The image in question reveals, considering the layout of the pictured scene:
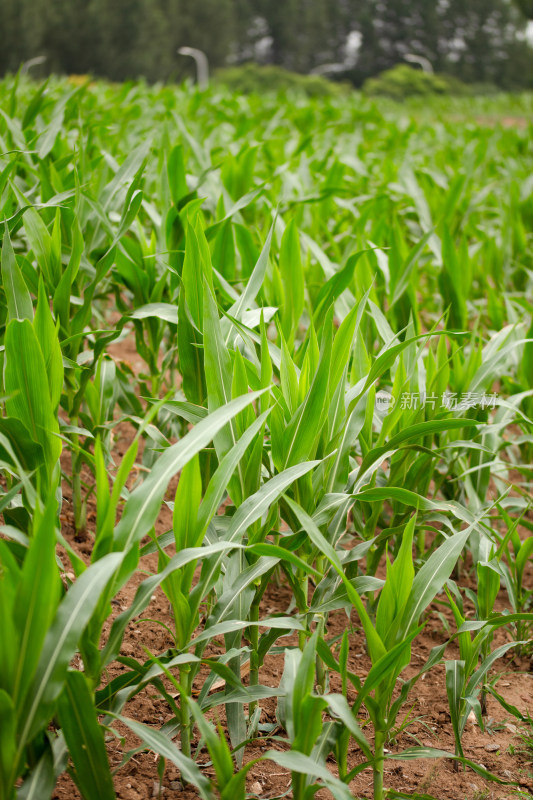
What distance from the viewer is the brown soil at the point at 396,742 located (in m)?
1.11

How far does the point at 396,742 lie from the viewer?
1230mm

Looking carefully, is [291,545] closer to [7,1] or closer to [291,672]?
[291,672]

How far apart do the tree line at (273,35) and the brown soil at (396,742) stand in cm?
2866

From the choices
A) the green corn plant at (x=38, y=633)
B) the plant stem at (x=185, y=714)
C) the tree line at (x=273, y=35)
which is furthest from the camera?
the tree line at (x=273, y=35)

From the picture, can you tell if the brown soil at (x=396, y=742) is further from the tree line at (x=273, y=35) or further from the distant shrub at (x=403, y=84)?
the distant shrub at (x=403, y=84)

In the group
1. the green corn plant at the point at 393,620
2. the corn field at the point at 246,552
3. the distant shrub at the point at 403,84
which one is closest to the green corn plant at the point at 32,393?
the corn field at the point at 246,552

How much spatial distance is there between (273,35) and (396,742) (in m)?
52.1

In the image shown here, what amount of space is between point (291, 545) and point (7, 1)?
98.5 ft

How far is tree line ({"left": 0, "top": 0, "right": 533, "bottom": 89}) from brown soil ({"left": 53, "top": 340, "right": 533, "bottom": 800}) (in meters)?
28.7

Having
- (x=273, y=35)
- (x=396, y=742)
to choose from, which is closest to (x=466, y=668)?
(x=396, y=742)

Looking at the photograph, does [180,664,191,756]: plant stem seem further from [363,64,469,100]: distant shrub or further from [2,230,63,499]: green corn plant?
[363,64,469,100]: distant shrub

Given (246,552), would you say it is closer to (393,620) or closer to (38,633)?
(393,620)

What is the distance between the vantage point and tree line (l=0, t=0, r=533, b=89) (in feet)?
92.8

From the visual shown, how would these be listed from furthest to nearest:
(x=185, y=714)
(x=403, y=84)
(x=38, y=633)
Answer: (x=403, y=84), (x=185, y=714), (x=38, y=633)
